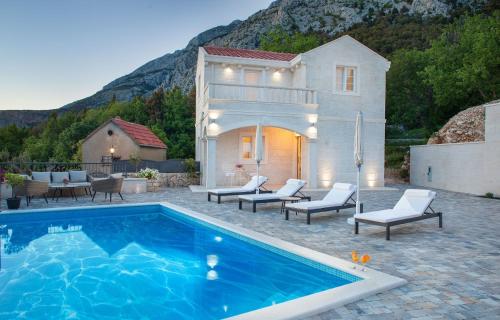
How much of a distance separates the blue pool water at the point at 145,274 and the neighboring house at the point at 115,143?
17802 millimetres

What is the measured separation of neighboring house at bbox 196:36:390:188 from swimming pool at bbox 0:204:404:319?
8074 mm

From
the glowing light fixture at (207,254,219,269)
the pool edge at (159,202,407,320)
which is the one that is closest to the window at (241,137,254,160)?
the glowing light fixture at (207,254,219,269)

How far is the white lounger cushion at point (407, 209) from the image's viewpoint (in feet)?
24.5

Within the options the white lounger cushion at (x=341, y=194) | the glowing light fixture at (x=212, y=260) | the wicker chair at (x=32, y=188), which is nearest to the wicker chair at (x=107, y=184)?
the wicker chair at (x=32, y=188)

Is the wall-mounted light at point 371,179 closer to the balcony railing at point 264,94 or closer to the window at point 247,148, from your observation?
the balcony railing at point 264,94

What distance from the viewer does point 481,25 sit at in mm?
27781

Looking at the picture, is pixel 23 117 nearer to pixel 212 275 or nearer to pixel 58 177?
pixel 58 177

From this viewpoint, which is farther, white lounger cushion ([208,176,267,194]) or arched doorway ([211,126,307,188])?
arched doorway ([211,126,307,188])

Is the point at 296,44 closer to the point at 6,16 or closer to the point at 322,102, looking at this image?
the point at 322,102

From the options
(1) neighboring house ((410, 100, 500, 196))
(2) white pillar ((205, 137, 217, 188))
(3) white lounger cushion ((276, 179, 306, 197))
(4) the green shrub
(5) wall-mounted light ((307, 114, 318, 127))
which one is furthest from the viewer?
(4) the green shrub

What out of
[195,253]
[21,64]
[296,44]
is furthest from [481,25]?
[21,64]

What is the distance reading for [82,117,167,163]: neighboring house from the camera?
26562mm

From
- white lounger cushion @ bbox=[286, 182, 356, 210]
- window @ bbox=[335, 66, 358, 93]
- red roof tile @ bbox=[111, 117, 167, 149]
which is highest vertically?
window @ bbox=[335, 66, 358, 93]

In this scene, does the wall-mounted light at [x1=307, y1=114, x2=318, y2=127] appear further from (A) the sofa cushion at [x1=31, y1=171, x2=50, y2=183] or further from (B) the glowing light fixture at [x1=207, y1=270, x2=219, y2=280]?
(B) the glowing light fixture at [x1=207, y1=270, x2=219, y2=280]
